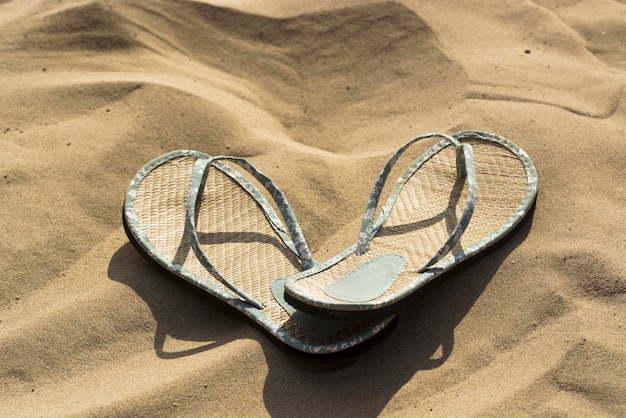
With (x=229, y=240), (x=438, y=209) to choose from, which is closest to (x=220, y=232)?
(x=229, y=240)

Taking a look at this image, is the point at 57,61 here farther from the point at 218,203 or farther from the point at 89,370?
the point at 89,370

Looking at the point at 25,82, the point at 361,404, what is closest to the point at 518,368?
the point at 361,404

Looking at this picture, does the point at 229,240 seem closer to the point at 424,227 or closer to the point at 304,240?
the point at 304,240

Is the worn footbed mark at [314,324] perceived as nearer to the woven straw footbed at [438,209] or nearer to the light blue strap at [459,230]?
the woven straw footbed at [438,209]

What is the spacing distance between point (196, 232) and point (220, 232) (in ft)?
0.34

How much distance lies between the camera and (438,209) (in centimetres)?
246

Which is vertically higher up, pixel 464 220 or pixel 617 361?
pixel 464 220

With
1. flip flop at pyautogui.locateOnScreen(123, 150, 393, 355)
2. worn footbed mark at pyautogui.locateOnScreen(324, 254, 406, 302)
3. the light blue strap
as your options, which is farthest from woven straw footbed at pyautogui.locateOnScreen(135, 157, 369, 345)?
the light blue strap

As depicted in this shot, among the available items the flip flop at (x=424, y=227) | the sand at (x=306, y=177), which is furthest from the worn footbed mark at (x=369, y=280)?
the sand at (x=306, y=177)

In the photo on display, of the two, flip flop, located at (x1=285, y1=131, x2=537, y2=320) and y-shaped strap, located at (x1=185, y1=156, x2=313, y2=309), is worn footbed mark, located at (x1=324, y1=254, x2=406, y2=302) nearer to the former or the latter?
flip flop, located at (x1=285, y1=131, x2=537, y2=320)

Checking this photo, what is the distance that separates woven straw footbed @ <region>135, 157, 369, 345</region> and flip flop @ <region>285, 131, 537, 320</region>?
17 cm

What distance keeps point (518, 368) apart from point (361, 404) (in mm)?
408

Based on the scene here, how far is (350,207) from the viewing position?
2.61 m

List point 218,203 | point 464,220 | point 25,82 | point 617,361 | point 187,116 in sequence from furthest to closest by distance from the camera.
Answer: point 25,82, point 187,116, point 218,203, point 464,220, point 617,361
